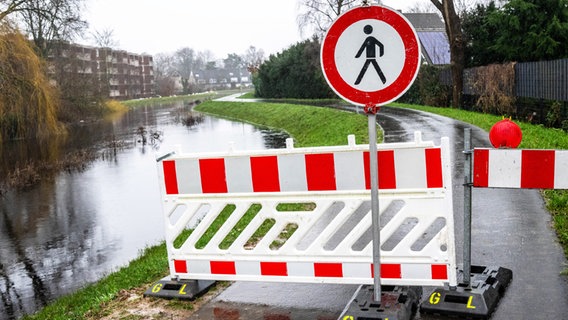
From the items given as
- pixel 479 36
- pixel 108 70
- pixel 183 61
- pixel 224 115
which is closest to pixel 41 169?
pixel 479 36

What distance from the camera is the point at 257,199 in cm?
468

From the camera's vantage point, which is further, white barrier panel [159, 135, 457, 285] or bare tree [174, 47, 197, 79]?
bare tree [174, 47, 197, 79]

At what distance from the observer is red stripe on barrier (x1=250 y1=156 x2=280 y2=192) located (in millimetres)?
4566

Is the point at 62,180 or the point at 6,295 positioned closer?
the point at 6,295

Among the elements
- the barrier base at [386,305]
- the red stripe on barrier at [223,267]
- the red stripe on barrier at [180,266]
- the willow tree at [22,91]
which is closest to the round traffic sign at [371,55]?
the barrier base at [386,305]

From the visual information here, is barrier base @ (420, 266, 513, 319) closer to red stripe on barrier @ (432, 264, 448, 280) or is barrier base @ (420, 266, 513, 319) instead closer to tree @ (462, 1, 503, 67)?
red stripe on barrier @ (432, 264, 448, 280)

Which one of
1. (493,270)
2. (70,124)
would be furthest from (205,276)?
(70,124)

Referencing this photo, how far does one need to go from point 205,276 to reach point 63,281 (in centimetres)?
447

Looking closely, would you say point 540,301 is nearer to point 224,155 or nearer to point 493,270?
point 493,270

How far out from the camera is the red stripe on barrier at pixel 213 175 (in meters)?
4.75

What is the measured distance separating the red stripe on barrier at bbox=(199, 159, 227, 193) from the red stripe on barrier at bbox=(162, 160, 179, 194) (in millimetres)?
261

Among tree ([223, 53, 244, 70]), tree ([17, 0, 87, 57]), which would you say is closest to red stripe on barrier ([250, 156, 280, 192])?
tree ([17, 0, 87, 57])

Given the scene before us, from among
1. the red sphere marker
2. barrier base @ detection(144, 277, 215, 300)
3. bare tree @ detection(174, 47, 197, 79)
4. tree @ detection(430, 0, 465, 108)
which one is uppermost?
bare tree @ detection(174, 47, 197, 79)

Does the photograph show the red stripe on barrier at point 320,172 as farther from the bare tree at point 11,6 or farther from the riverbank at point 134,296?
the bare tree at point 11,6
